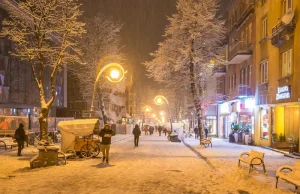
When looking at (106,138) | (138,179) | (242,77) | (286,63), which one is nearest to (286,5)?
(286,63)

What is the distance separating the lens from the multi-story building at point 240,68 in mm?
32219

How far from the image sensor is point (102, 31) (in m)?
43.6

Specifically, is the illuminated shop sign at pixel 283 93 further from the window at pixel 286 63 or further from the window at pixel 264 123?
the window at pixel 264 123

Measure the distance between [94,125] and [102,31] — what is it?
24.8 metres

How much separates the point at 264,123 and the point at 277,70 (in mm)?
5242

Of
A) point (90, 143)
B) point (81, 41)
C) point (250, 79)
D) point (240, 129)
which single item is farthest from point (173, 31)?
point (81, 41)

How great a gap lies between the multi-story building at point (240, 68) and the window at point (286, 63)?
6.80 m

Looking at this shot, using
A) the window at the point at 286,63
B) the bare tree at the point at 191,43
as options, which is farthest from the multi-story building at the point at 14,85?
the window at the point at 286,63

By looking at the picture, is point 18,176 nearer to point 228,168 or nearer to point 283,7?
point 228,168

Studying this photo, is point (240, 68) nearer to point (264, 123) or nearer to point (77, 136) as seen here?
point (264, 123)

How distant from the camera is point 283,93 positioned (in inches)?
924

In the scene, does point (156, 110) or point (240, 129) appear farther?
point (156, 110)

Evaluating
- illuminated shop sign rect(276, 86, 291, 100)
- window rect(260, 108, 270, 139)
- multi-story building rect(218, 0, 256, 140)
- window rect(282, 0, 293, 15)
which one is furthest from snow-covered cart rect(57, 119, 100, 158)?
multi-story building rect(218, 0, 256, 140)

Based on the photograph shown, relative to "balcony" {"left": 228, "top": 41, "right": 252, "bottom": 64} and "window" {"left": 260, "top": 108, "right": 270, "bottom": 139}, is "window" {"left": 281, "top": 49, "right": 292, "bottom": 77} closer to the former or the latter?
"window" {"left": 260, "top": 108, "right": 270, "bottom": 139}
